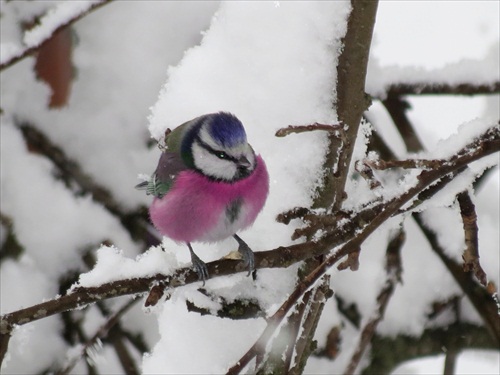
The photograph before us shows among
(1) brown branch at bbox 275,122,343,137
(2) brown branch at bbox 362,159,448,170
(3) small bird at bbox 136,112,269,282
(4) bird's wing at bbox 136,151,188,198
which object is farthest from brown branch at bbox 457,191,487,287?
(4) bird's wing at bbox 136,151,188,198

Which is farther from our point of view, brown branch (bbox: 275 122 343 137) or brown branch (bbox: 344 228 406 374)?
brown branch (bbox: 344 228 406 374)

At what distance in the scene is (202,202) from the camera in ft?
5.51

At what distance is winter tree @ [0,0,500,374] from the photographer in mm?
1302

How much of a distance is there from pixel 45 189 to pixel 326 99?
1.32m

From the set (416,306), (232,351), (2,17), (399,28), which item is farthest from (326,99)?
(2,17)

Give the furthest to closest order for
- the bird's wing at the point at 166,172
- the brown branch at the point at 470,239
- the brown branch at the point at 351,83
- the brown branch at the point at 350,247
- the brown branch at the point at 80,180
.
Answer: the brown branch at the point at 80,180
the bird's wing at the point at 166,172
the brown branch at the point at 351,83
the brown branch at the point at 470,239
the brown branch at the point at 350,247

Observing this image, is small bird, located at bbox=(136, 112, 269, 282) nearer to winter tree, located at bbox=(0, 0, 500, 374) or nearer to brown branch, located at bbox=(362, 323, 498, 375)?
winter tree, located at bbox=(0, 0, 500, 374)

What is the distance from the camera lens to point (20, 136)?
2561 millimetres

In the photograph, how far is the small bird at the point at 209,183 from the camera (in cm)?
158

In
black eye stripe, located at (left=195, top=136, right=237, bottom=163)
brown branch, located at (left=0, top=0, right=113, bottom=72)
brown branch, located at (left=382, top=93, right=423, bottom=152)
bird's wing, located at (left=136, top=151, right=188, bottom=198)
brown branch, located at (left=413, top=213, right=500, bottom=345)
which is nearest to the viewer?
black eye stripe, located at (left=195, top=136, right=237, bottom=163)

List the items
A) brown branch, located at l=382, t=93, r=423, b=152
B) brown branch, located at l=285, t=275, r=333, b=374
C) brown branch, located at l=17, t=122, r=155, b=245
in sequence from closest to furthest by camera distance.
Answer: brown branch, located at l=285, t=275, r=333, b=374 → brown branch, located at l=382, t=93, r=423, b=152 → brown branch, located at l=17, t=122, r=155, b=245

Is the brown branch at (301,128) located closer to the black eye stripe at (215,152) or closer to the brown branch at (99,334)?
the black eye stripe at (215,152)

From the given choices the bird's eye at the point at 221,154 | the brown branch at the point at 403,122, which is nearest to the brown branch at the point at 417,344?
the brown branch at the point at 403,122

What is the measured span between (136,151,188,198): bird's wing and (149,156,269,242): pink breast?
2cm
